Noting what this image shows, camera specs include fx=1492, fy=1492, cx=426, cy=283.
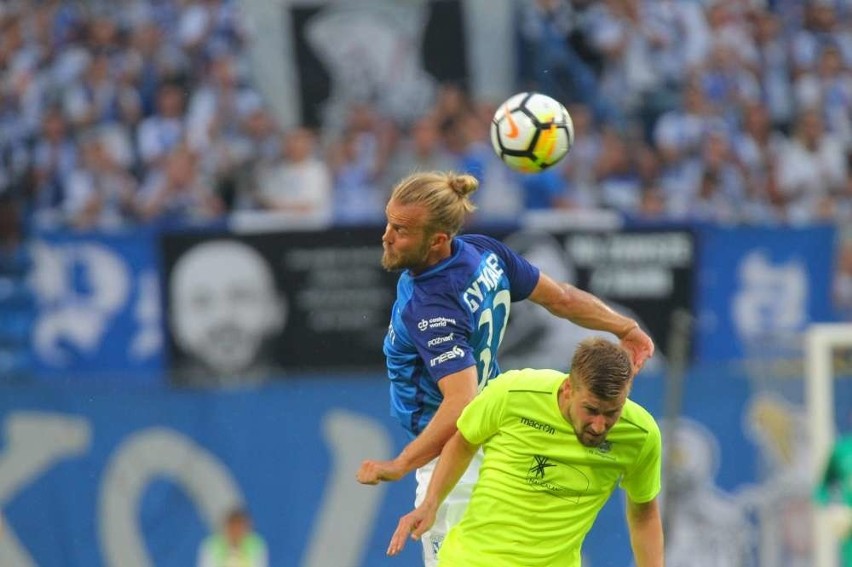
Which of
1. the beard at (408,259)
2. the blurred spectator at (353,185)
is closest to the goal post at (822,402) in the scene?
the blurred spectator at (353,185)

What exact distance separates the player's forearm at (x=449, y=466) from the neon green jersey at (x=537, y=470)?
0.05 m

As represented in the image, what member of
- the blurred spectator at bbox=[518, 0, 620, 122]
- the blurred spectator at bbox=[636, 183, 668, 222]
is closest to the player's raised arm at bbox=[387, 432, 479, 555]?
the blurred spectator at bbox=[636, 183, 668, 222]

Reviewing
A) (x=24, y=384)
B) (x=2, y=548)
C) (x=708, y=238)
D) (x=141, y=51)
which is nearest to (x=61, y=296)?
(x=24, y=384)

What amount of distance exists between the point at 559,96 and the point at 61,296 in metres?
5.45

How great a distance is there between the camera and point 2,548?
11.5 meters

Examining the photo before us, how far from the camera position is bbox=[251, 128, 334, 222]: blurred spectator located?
42.8ft

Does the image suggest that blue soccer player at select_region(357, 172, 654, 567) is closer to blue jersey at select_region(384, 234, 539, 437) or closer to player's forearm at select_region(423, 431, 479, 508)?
blue jersey at select_region(384, 234, 539, 437)

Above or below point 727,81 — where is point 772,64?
above

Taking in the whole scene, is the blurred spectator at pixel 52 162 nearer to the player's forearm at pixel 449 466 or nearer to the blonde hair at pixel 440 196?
the blonde hair at pixel 440 196

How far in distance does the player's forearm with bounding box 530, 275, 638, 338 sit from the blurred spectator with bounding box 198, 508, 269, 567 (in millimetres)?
5587

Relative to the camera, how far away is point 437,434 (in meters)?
5.70

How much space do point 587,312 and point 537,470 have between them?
4.04ft

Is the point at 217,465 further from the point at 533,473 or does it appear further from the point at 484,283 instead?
the point at 533,473

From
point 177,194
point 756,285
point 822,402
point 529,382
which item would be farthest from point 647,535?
point 177,194
